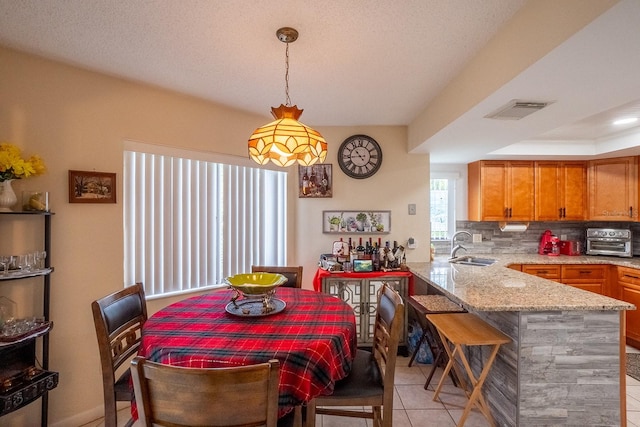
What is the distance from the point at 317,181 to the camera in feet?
11.9

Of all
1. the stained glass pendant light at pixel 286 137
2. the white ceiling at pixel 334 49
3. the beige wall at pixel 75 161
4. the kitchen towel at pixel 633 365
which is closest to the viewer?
the white ceiling at pixel 334 49

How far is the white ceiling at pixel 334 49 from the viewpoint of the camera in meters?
1.52

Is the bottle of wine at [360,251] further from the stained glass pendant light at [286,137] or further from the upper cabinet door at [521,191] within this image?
the upper cabinet door at [521,191]

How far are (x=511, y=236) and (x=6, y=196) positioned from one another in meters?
5.04

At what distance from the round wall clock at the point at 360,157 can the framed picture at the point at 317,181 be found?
0.19 metres

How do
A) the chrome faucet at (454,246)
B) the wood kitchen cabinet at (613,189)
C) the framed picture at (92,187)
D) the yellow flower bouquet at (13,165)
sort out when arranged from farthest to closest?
the chrome faucet at (454,246) < the wood kitchen cabinet at (613,189) < the framed picture at (92,187) < the yellow flower bouquet at (13,165)

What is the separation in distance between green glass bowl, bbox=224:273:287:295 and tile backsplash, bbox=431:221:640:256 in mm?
2758

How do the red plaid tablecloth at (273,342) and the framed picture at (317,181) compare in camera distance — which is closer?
the red plaid tablecloth at (273,342)

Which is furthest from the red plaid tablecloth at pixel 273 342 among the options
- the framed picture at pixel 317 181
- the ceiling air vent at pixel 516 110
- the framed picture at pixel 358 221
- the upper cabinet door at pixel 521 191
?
the upper cabinet door at pixel 521 191

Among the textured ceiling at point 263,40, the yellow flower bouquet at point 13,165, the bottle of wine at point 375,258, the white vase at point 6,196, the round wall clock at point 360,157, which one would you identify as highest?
the textured ceiling at point 263,40

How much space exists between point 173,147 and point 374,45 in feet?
6.02

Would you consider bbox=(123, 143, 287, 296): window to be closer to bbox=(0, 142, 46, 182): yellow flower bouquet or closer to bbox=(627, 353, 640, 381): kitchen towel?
bbox=(0, 142, 46, 182): yellow flower bouquet

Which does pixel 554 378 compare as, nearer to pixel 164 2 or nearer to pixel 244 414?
pixel 244 414

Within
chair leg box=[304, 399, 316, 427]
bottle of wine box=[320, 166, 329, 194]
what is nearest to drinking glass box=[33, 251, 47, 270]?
chair leg box=[304, 399, 316, 427]
